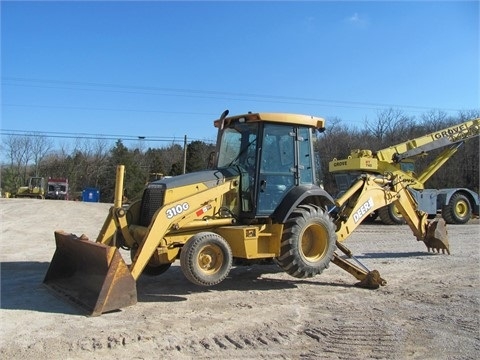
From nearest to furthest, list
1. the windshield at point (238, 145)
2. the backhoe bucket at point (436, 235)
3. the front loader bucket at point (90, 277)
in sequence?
the front loader bucket at point (90, 277) → the windshield at point (238, 145) → the backhoe bucket at point (436, 235)

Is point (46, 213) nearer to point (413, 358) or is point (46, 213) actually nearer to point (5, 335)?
point (5, 335)

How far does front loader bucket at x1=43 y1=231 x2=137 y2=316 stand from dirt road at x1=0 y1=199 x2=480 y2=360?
0.52 ft

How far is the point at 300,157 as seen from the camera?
25.4 ft

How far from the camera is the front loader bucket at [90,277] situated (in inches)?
227

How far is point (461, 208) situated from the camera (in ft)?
65.8

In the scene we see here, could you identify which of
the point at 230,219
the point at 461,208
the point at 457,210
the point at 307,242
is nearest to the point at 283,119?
the point at 230,219

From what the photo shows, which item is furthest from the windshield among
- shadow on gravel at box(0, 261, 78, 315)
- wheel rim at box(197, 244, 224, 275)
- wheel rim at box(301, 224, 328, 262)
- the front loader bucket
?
shadow on gravel at box(0, 261, 78, 315)

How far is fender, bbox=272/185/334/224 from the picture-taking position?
286 inches

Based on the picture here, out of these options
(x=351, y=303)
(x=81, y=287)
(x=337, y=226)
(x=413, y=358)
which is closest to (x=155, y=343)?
(x=81, y=287)

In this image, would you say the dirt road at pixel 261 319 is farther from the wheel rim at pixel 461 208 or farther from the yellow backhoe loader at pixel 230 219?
the wheel rim at pixel 461 208

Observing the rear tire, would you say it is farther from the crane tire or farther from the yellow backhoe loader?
the yellow backhoe loader

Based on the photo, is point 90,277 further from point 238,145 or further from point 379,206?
point 379,206

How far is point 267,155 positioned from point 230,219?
1.14 m

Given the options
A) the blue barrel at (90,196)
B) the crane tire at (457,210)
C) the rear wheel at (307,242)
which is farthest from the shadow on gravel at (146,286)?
the blue barrel at (90,196)
